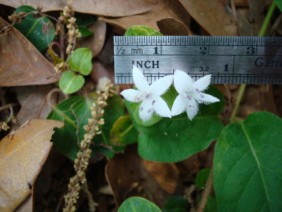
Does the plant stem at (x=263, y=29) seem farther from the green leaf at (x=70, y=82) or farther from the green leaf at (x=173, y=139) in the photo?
the green leaf at (x=70, y=82)

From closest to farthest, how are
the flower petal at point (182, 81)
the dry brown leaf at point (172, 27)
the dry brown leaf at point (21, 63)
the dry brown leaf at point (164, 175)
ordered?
the flower petal at point (182, 81), the dry brown leaf at point (172, 27), the dry brown leaf at point (21, 63), the dry brown leaf at point (164, 175)

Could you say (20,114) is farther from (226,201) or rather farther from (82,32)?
(226,201)

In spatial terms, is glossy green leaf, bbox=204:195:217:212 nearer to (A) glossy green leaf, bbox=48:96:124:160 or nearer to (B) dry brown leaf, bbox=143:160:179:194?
(B) dry brown leaf, bbox=143:160:179:194

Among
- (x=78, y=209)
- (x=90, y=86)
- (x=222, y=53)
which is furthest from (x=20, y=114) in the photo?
(x=222, y=53)

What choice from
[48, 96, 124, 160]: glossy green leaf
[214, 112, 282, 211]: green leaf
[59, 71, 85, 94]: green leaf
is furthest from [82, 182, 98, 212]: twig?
[214, 112, 282, 211]: green leaf

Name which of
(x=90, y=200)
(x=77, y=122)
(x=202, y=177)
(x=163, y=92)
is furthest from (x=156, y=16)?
(x=90, y=200)

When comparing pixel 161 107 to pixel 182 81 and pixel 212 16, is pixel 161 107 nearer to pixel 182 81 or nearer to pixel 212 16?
pixel 182 81

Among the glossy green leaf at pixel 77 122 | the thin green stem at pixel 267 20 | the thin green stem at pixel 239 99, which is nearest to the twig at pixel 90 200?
the glossy green leaf at pixel 77 122
